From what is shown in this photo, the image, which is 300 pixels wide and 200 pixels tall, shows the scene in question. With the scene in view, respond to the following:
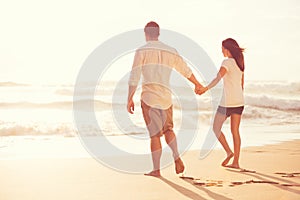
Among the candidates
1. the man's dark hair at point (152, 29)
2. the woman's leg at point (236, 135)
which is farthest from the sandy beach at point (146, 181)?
the man's dark hair at point (152, 29)

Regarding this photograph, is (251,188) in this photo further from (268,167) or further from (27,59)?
(27,59)

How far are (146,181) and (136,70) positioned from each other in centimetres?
129

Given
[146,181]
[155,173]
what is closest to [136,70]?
[155,173]

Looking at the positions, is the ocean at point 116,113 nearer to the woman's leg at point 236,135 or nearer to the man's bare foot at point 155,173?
the woman's leg at point 236,135

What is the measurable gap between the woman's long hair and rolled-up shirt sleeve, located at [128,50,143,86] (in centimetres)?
126

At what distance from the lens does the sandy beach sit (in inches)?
177

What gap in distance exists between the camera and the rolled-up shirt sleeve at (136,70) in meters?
5.71

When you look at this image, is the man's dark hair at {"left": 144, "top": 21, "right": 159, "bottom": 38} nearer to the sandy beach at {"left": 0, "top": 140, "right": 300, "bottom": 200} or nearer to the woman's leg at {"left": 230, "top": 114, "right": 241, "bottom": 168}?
the woman's leg at {"left": 230, "top": 114, "right": 241, "bottom": 168}

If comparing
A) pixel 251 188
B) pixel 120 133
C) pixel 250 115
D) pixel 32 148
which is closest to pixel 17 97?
pixel 250 115

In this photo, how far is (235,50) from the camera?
6324 millimetres

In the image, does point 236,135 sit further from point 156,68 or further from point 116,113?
point 116,113

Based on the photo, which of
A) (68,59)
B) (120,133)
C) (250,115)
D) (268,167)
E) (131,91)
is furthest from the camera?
(68,59)

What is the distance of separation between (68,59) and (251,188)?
21.8 m

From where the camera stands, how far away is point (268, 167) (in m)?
6.28
